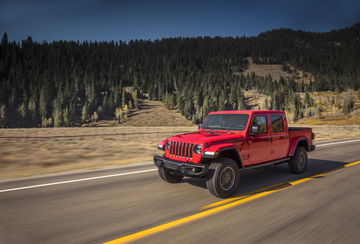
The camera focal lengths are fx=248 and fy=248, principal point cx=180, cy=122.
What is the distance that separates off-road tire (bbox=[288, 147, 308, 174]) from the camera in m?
7.46

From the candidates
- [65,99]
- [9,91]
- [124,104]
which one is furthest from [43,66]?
[124,104]

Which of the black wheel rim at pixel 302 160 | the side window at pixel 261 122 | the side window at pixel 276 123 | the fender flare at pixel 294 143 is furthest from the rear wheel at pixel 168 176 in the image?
the black wheel rim at pixel 302 160

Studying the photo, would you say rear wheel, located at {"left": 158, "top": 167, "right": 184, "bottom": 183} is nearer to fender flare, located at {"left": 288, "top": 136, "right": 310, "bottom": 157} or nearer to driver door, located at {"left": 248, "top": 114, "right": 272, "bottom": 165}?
driver door, located at {"left": 248, "top": 114, "right": 272, "bottom": 165}

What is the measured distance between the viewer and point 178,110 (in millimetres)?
109750

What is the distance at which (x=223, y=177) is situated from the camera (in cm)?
539

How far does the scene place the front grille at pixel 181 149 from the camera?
5512 mm

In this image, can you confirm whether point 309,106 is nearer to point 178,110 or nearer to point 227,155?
point 178,110

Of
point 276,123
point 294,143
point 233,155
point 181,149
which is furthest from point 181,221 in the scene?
point 294,143

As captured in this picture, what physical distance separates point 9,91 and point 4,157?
12041 centimetres

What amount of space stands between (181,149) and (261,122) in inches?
93.0

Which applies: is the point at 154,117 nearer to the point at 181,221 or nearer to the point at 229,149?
the point at 229,149

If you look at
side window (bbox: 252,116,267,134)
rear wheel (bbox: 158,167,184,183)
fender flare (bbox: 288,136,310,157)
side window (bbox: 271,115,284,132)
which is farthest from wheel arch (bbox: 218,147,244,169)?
fender flare (bbox: 288,136,310,157)

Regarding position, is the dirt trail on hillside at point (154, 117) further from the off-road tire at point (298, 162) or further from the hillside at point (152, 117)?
the off-road tire at point (298, 162)

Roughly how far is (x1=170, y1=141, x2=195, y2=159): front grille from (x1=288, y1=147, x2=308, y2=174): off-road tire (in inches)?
146
